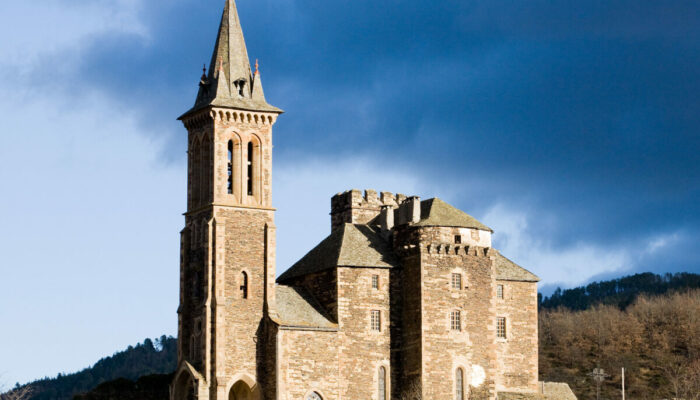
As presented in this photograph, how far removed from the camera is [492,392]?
7856 cm

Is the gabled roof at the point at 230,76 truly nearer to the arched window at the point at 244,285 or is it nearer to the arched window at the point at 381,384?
the arched window at the point at 244,285

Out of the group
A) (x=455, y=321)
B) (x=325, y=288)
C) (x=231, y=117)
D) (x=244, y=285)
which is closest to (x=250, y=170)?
(x=231, y=117)

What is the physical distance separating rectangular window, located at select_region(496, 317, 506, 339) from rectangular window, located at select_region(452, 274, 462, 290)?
27.7ft

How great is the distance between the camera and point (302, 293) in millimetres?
81938

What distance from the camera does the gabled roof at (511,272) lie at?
8781 cm

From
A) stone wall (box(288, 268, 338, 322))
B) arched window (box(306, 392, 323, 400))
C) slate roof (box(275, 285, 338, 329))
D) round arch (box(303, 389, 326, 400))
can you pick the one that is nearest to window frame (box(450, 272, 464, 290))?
stone wall (box(288, 268, 338, 322))

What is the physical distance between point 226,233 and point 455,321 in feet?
49.1

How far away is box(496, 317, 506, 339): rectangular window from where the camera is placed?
86.6 metres

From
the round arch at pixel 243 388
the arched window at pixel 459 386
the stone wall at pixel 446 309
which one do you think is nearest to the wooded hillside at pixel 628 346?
the stone wall at pixel 446 309

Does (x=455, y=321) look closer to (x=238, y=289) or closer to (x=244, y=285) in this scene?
(x=244, y=285)

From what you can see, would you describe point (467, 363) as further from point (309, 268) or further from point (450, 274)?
point (309, 268)

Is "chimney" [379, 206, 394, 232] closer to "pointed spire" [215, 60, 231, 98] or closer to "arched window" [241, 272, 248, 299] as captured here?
"arched window" [241, 272, 248, 299]

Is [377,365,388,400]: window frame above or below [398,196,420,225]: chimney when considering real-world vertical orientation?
below

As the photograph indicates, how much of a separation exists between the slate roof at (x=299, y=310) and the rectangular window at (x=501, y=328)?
13491mm
